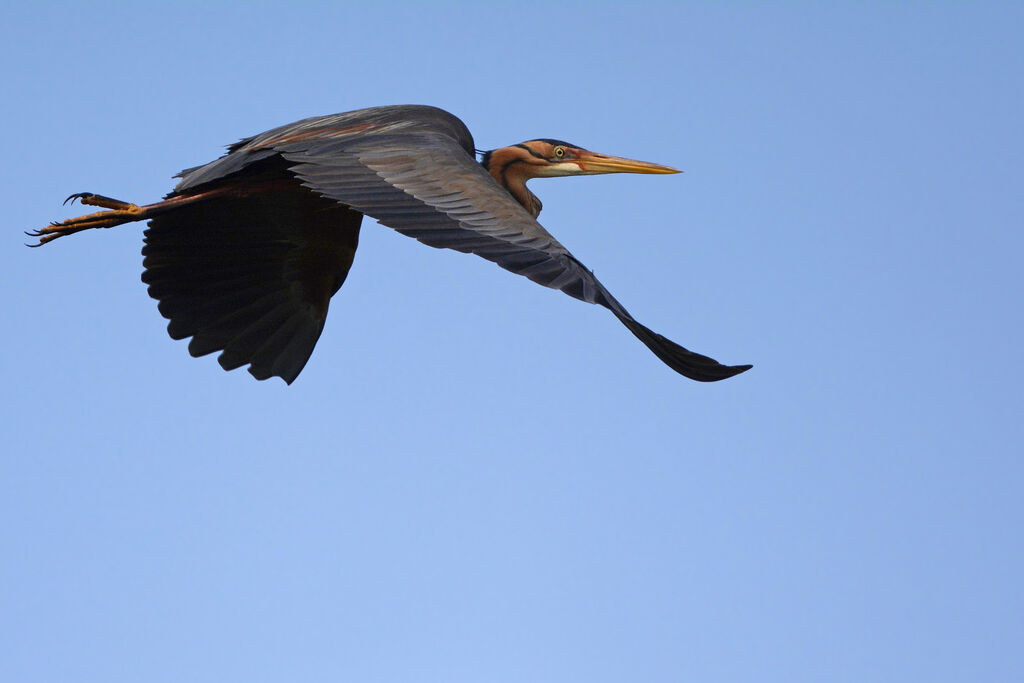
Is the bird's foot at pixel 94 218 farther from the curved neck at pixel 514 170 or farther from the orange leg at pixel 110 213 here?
the curved neck at pixel 514 170

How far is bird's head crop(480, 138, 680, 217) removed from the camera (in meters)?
9.59

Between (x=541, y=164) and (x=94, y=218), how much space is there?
3.35 metres

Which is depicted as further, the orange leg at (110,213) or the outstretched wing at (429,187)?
the orange leg at (110,213)

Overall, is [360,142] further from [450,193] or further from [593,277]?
[593,277]

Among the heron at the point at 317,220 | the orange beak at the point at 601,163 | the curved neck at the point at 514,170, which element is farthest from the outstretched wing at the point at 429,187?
the orange beak at the point at 601,163

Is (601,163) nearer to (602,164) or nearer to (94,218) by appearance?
(602,164)

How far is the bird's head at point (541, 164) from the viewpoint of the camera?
959cm

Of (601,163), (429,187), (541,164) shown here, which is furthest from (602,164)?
(429,187)

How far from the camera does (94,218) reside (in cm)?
830

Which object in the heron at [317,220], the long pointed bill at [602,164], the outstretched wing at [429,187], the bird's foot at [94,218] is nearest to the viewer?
the outstretched wing at [429,187]

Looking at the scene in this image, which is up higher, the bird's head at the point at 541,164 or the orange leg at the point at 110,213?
the bird's head at the point at 541,164

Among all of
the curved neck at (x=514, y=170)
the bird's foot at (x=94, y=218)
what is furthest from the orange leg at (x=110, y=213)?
the curved neck at (x=514, y=170)

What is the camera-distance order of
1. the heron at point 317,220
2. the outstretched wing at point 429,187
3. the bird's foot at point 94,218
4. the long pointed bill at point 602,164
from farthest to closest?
1. the long pointed bill at point 602,164
2. the bird's foot at point 94,218
3. the heron at point 317,220
4. the outstretched wing at point 429,187

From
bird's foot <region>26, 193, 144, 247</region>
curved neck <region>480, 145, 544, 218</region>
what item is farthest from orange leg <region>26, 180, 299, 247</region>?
curved neck <region>480, 145, 544, 218</region>
